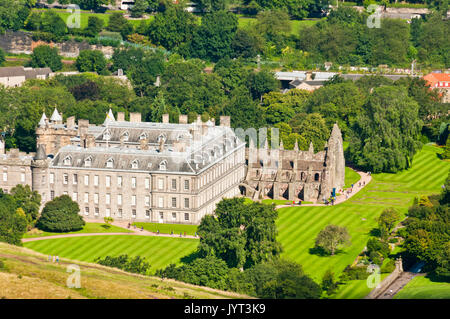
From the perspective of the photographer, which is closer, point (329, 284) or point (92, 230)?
point (329, 284)

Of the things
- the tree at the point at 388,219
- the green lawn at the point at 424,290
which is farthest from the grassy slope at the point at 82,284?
the tree at the point at 388,219

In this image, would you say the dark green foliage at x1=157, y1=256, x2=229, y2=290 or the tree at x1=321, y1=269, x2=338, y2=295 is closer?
the dark green foliage at x1=157, y1=256, x2=229, y2=290

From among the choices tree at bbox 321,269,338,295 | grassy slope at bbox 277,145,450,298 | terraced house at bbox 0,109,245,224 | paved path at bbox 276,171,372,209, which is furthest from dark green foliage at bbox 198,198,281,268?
paved path at bbox 276,171,372,209

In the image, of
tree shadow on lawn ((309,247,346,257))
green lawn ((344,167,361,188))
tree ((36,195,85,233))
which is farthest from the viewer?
green lawn ((344,167,361,188))

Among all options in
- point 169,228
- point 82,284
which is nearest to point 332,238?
point 169,228

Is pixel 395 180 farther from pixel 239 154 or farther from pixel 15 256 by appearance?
pixel 15 256

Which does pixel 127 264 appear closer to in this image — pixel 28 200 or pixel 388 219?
pixel 28 200

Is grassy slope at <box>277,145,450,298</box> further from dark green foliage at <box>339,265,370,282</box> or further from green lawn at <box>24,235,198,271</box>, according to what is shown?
green lawn at <box>24,235,198,271</box>
